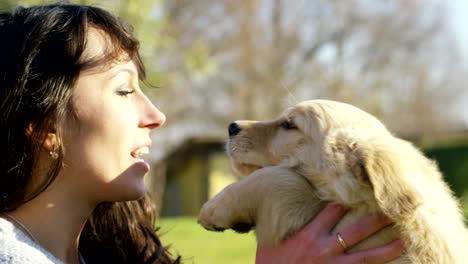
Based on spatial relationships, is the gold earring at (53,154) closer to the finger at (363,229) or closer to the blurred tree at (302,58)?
the finger at (363,229)

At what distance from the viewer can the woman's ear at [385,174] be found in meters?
2.67

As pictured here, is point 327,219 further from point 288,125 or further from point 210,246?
point 210,246

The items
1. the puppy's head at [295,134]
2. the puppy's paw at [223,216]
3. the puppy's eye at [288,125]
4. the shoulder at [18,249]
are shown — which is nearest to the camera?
the shoulder at [18,249]

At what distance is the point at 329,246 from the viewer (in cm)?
274

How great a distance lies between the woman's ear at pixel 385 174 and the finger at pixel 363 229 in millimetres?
80

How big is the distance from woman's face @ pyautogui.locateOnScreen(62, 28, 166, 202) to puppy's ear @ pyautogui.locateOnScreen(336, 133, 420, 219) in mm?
889

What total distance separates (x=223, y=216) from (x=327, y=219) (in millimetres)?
478

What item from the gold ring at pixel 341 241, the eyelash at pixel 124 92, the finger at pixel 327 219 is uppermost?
the eyelash at pixel 124 92

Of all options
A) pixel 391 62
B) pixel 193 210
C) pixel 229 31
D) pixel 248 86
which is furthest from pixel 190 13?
pixel 391 62

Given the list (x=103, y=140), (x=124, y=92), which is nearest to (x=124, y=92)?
(x=124, y=92)

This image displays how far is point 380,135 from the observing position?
3.25m

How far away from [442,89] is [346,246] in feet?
128

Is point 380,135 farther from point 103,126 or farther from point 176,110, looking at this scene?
point 176,110

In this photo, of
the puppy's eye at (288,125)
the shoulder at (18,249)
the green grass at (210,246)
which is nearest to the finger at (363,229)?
the puppy's eye at (288,125)
